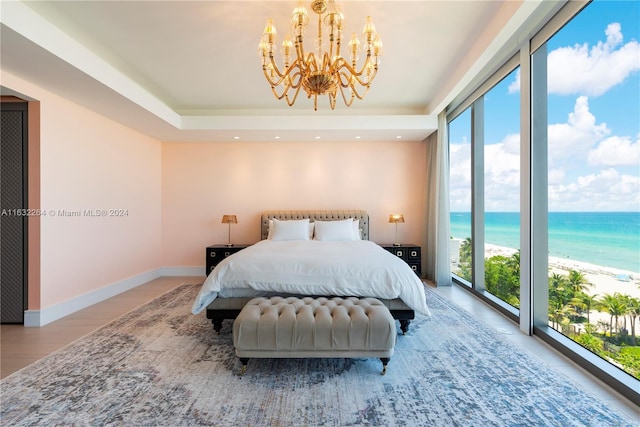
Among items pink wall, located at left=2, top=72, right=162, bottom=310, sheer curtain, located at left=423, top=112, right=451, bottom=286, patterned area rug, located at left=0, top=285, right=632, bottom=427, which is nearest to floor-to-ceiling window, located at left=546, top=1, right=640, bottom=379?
patterned area rug, located at left=0, top=285, right=632, bottom=427

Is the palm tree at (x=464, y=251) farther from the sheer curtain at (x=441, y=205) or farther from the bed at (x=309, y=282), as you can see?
the bed at (x=309, y=282)

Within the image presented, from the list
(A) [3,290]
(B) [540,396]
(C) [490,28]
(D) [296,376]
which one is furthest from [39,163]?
(B) [540,396]

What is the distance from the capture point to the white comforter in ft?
8.47

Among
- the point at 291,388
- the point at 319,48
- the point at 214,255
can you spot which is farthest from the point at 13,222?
the point at 319,48

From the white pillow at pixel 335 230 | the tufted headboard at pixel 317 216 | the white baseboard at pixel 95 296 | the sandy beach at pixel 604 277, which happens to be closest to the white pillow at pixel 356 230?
the white pillow at pixel 335 230

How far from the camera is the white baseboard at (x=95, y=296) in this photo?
308 cm

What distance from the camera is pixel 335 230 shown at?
4.57 meters

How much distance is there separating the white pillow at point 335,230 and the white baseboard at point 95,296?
2522mm

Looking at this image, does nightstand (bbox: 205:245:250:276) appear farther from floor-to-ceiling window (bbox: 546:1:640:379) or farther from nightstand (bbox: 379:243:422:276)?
floor-to-ceiling window (bbox: 546:1:640:379)

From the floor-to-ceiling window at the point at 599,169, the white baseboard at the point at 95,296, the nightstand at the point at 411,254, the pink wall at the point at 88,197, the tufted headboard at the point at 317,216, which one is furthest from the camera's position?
the tufted headboard at the point at 317,216

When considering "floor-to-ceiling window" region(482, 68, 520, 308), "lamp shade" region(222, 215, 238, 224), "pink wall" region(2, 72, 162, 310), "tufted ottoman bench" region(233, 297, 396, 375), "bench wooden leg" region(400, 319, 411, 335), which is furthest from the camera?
"lamp shade" region(222, 215, 238, 224)

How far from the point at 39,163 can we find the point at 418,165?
5.49 meters

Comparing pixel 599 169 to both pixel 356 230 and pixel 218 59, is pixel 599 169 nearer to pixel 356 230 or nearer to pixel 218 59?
pixel 356 230

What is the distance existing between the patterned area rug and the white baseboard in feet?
3.17
